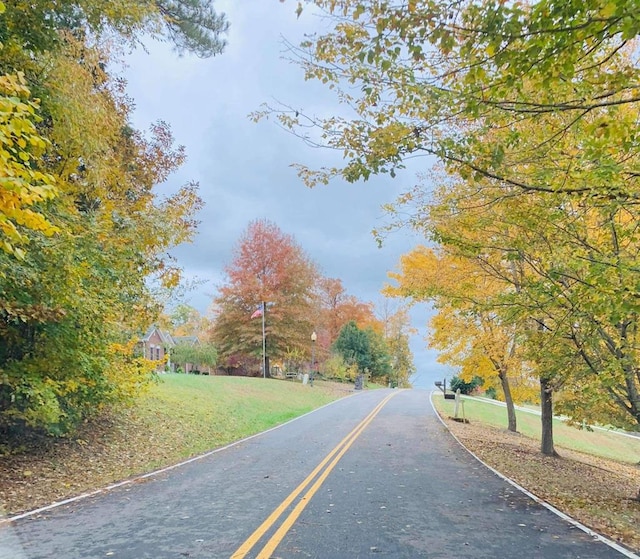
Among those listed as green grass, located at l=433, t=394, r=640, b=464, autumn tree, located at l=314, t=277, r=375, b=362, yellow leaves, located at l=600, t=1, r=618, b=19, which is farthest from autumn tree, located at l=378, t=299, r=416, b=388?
yellow leaves, located at l=600, t=1, r=618, b=19

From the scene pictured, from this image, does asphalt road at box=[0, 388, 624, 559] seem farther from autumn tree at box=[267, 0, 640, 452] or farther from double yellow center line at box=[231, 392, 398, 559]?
autumn tree at box=[267, 0, 640, 452]

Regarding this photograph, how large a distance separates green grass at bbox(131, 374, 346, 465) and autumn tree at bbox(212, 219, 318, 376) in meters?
9.73

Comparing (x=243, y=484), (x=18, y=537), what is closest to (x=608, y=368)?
(x=243, y=484)

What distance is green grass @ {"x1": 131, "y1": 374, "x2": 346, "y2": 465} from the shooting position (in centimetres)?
1320

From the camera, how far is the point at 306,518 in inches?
234

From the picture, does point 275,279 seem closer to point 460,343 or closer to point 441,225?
point 460,343

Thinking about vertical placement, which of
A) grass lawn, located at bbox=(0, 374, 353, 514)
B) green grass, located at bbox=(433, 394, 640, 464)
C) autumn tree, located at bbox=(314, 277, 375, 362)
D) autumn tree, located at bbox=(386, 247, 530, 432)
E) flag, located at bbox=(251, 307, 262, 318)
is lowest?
green grass, located at bbox=(433, 394, 640, 464)

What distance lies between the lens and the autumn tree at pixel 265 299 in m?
39.0

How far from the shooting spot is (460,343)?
18.4 m

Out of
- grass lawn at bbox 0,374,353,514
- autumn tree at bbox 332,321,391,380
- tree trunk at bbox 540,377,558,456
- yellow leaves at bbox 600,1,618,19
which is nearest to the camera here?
yellow leaves at bbox 600,1,618,19

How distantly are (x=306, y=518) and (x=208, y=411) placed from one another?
41.7ft

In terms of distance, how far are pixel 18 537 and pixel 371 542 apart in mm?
3591

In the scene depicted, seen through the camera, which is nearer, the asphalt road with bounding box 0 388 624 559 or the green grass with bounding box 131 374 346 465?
the asphalt road with bounding box 0 388 624 559

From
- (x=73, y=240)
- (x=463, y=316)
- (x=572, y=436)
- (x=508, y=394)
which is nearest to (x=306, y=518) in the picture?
(x=73, y=240)
